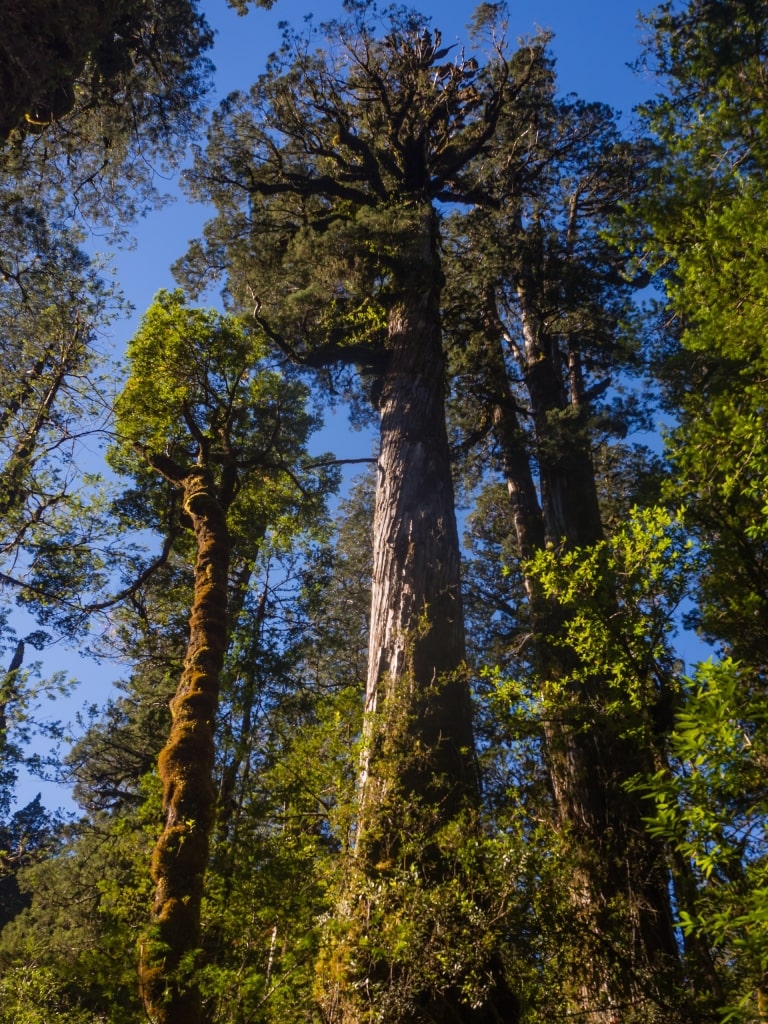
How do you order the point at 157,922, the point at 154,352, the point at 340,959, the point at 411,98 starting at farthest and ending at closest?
the point at 411,98
the point at 154,352
the point at 157,922
the point at 340,959

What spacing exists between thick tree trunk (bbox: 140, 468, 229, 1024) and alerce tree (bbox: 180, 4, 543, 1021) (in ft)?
3.61

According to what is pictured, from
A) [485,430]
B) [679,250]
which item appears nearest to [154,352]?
[485,430]

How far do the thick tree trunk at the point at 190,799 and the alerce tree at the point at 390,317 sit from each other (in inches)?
43.3

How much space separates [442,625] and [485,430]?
6.11 metres

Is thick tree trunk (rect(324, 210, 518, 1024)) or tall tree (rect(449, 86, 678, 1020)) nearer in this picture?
thick tree trunk (rect(324, 210, 518, 1024))

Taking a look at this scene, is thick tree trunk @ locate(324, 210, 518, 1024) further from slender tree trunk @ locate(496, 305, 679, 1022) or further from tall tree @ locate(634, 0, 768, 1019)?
tall tree @ locate(634, 0, 768, 1019)

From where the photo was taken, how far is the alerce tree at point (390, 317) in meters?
4.03

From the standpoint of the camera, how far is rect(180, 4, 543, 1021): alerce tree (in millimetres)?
4027

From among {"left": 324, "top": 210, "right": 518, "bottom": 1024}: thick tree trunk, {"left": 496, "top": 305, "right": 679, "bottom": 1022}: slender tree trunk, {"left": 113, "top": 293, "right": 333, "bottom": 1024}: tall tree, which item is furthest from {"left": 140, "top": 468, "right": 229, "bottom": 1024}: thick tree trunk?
{"left": 496, "top": 305, "right": 679, "bottom": 1022}: slender tree trunk

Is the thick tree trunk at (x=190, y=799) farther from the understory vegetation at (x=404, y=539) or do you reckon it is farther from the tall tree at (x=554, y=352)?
the tall tree at (x=554, y=352)

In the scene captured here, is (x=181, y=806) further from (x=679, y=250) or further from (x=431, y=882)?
(x=679, y=250)

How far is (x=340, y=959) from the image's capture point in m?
3.71

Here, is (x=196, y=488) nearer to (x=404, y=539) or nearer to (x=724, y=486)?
(x=404, y=539)

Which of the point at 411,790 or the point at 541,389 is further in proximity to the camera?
the point at 541,389
